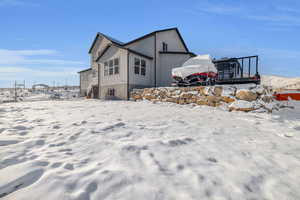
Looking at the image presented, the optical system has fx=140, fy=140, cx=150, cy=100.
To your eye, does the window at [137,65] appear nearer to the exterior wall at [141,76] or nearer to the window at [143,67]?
the exterior wall at [141,76]

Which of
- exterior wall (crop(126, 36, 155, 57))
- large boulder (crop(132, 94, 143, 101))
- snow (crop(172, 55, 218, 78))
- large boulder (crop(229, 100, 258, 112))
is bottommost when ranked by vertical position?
large boulder (crop(229, 100, 258, 112))

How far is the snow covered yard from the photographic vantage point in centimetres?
133

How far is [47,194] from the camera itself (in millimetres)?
1275

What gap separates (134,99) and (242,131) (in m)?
7.84

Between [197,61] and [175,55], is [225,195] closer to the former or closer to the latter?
[197,61]

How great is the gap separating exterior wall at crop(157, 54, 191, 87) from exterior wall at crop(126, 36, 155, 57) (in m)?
1.53

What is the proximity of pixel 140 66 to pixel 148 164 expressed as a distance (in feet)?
40.0

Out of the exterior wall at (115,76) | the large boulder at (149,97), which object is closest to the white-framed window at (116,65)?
the exterior wall at (115,76)

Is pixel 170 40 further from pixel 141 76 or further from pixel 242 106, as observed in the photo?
pixel 242 106

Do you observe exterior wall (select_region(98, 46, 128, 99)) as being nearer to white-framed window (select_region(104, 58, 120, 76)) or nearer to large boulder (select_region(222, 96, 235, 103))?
white-framed window (select_region(104, 58, 120, 76))

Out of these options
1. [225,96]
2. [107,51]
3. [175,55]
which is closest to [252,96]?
[225,96]

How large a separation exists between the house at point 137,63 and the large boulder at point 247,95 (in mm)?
8683

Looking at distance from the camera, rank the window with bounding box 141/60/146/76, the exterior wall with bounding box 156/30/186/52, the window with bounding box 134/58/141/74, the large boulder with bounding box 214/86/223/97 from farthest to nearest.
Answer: the exterior wall with bounding box 156/30/186/52, the window with bounding box 141/60/146/76, the window with bounding box 134/58/141/74, the large boulder with bounding box 214/86/223/97

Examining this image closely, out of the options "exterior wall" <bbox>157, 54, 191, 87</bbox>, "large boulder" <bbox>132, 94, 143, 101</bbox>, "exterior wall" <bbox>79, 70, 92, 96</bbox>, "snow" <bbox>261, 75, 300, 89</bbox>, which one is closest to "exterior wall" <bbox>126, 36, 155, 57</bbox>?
"exterior wall" <bbox>157, 54, 191, 87</bbox>
